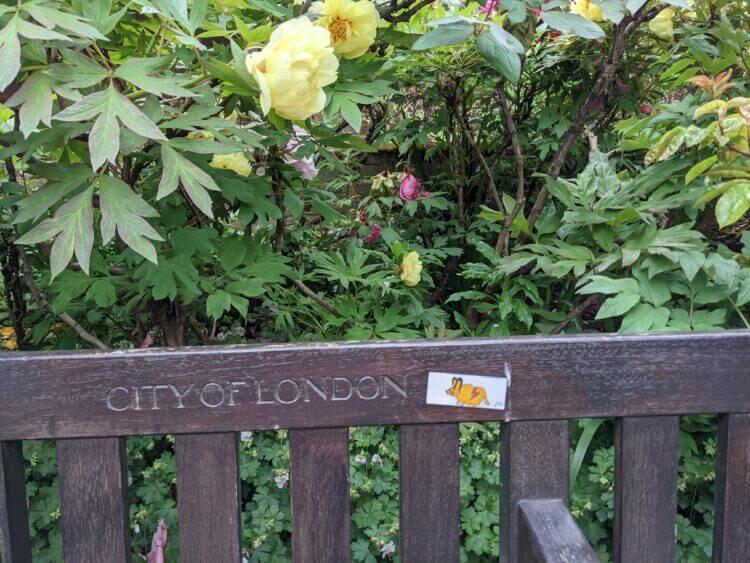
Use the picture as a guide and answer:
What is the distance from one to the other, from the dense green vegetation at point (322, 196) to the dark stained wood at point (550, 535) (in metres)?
0.43

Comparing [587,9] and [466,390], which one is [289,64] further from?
[587,9]

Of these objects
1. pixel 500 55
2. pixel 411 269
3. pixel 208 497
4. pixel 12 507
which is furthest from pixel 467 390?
pixel 411 269

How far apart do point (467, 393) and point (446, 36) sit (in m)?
0.50

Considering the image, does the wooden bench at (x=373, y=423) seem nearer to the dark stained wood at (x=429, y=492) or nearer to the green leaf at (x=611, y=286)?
the dark stained wood at (x=429, y=492)

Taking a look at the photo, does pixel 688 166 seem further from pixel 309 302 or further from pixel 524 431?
pixel 309 302

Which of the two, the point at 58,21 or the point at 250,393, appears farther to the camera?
the point at 250,393

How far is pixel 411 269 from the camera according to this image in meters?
1.49

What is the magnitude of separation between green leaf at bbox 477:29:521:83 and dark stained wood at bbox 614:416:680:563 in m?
0.48

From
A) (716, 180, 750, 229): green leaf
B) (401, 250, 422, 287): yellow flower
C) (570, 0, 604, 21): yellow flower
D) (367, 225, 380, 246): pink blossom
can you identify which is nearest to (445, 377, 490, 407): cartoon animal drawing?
(716, 180, 750, 229): green leaf

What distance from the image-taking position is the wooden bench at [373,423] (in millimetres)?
734

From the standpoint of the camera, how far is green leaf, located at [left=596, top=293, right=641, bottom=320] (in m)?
1.06

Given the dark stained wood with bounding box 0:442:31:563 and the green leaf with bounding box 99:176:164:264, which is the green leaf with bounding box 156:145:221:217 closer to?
the green leaf with bounding box 99:176:164:264

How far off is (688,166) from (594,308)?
0.65 meters

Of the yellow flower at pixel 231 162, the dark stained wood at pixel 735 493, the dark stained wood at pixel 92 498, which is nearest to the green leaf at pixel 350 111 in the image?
the yellow flower at pixel 231 162
